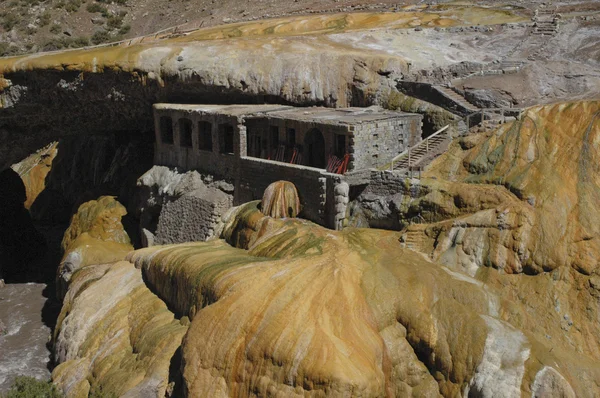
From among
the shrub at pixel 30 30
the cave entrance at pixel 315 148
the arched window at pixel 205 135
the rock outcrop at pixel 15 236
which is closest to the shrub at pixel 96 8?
the shrub at pixel 30 30

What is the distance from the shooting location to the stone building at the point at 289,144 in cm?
2709

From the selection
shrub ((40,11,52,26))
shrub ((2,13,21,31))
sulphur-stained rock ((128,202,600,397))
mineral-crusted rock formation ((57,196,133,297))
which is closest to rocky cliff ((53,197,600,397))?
sulphur-stained rock ((128,202,600,397))

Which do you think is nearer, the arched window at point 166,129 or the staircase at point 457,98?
the staircase at point 457,98

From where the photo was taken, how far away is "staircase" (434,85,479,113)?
2895 cm

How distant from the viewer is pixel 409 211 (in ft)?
83.1

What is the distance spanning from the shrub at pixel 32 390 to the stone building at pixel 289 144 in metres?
10.6

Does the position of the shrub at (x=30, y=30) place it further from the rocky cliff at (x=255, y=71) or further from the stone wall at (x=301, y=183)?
the stone wall at (x=301, y=183)

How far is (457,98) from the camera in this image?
1185 inches

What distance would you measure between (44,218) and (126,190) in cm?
Answer: 1163

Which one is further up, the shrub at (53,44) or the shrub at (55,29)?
the shrub at (55,29)

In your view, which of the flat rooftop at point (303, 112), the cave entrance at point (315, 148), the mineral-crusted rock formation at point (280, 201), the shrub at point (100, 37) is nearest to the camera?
the mineral-crusted rock formation at point (280, 201)

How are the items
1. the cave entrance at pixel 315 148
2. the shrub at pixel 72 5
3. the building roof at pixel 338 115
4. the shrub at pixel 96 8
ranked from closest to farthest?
the building roof at pixel 338 115 → the cave entrance at pixel 315 148 → the shrub at pixel 96 8 → the shrub at pixel 72 5

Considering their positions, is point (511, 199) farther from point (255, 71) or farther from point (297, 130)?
point (255, 71)

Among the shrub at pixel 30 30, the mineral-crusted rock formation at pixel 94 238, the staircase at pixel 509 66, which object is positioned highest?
the staircase at pixel 509 66
